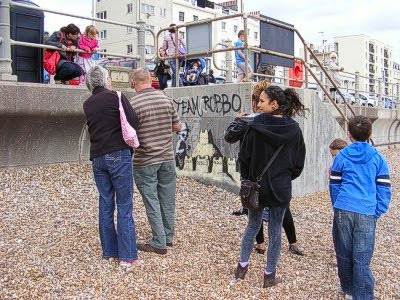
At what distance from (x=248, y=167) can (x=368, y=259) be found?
1.19 metres

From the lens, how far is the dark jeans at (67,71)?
8.09 meters

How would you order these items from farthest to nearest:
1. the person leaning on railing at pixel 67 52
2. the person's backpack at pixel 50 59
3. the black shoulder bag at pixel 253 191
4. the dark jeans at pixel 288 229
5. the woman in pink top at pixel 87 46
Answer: the woman in pink top at pixel 87 46 → the person leaning on railing at pixel 67 52 → the person's backpack at pixel 50 59 → the dark jeans at pixel 288 229 → the black shoulder bag at pixel 253 191

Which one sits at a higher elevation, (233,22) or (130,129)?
(233,22)

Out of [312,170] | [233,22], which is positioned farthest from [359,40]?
[312,170]

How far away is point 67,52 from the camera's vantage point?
8.16 m

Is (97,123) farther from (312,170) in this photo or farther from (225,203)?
(312,170)

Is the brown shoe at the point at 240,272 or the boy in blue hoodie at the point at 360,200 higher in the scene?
the boy in blue hoodie at the point at 360,200

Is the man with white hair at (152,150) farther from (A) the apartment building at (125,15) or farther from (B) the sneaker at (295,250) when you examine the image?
(A) the apartment building at (125,15)

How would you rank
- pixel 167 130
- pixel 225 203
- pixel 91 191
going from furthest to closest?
1. pixel 225 203
2. pixel 91 191
3. pixel 167 130

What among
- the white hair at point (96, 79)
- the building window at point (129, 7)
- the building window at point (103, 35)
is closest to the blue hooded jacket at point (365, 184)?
the white hair at point (96, 79)

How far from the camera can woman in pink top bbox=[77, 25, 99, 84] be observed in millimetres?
8406

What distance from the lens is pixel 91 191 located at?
7.13m

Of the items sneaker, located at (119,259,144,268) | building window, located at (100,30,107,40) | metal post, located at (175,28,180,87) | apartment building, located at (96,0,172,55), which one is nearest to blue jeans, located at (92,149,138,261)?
sneaker, located at (119,259,144,268)

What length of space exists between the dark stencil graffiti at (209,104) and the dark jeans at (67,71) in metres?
1.87
